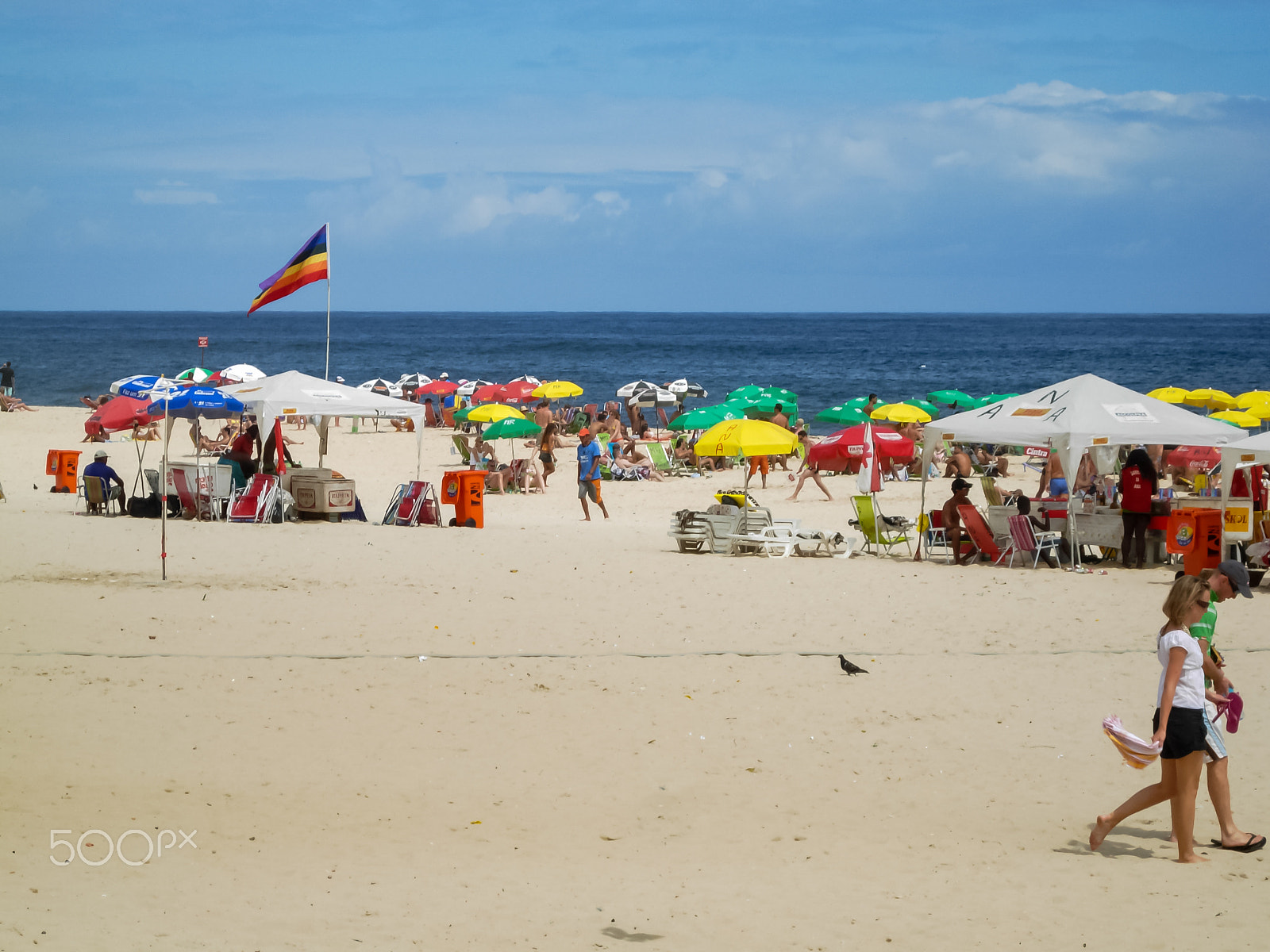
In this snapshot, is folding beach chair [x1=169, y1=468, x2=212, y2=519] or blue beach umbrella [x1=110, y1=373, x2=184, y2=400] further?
blue beach umbrella [x1=110, y1=373, x2=184, y2=400]

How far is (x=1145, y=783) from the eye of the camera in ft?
20.8

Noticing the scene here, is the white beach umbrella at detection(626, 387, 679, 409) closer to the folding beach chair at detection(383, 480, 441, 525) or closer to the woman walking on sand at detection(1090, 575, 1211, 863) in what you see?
the folding beach chair at detection(383, 480, 441, 525)

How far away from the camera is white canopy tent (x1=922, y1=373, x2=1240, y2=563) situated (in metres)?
12.3

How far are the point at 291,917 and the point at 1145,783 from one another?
14.0 ft

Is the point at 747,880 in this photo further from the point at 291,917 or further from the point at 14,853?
the point at 14,853

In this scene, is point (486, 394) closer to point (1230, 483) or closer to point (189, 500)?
point (189, 500)

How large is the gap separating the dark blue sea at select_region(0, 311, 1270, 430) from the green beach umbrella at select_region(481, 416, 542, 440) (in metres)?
24.9

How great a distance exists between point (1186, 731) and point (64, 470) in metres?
16.8

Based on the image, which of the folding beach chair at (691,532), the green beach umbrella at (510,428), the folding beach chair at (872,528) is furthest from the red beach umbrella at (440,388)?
the folding beach chair at (872,528)

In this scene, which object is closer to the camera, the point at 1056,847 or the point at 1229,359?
the point at 1056,847

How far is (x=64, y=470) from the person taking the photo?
18094mm

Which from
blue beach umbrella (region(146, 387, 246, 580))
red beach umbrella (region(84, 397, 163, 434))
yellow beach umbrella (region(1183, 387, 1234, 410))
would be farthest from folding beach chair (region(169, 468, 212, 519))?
yellow beach umbrella (region(1183, 387, 1234, 410))

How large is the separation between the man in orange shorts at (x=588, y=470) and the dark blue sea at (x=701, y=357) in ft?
92.0

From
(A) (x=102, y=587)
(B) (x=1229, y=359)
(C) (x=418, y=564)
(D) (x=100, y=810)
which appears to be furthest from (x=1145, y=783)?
(B) (x=1229, y=359)
